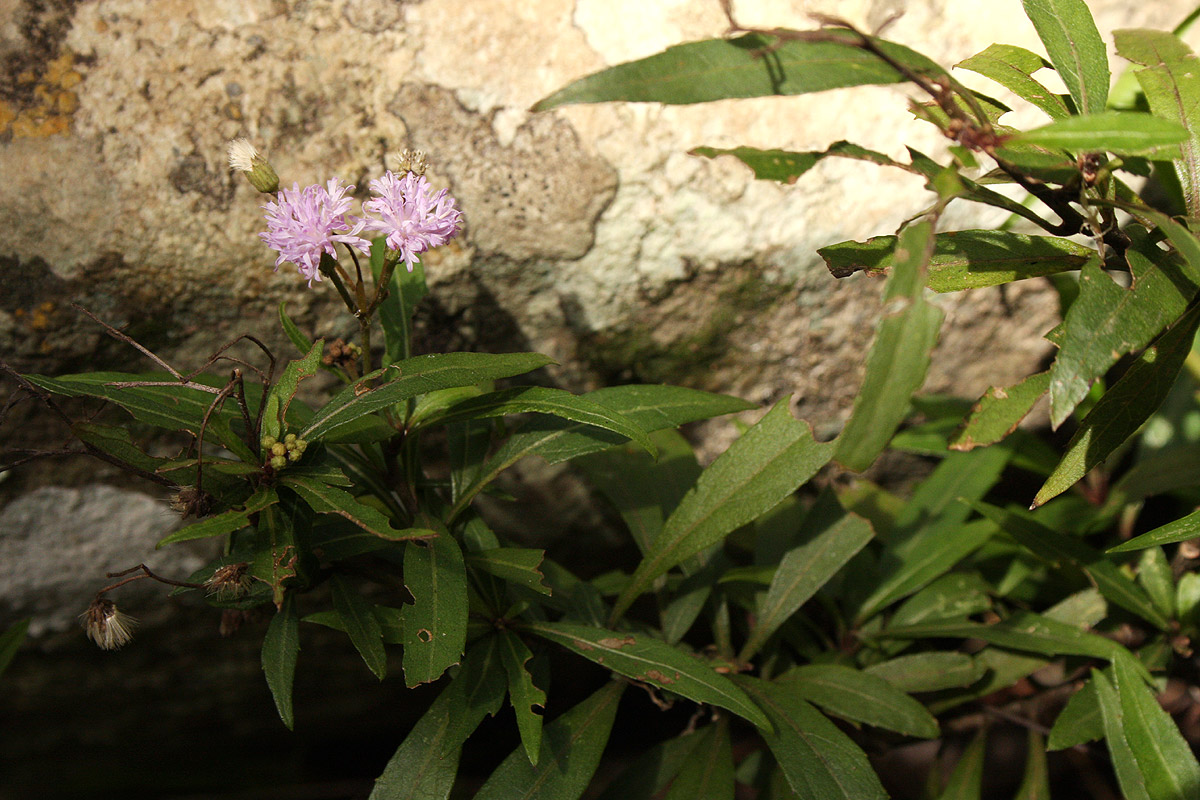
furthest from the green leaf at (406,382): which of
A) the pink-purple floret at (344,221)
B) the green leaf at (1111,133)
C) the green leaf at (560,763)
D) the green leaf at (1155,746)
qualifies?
the green leaf at (1155,746)

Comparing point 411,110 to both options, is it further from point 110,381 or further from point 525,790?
point 525,790

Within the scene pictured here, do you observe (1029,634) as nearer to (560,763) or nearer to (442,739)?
(560,763)

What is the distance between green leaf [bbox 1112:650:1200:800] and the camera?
108cm

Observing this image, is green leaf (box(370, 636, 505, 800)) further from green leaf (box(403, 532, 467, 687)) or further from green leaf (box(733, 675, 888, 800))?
green leaf (box(733, 675, 888, 800))

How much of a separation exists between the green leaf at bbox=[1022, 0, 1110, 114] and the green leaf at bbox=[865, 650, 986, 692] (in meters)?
0.88

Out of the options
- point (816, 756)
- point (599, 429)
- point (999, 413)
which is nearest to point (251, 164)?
point (599, 429)

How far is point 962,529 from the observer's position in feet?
4.84

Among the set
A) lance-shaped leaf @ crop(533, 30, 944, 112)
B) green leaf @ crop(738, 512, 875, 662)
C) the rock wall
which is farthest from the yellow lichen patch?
green leaf @ crop(738, 512, 875, 662)

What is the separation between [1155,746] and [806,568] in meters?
0.53

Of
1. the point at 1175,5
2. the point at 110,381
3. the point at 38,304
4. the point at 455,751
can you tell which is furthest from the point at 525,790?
the point at 1175,5

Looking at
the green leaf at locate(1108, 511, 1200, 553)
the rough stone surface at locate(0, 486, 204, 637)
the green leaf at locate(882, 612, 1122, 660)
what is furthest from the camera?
the rough stone surface at locate(0, 486, 204, 637)

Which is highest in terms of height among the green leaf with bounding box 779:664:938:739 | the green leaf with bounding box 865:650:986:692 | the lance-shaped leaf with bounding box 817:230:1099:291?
the lance-shaped leaf with bounding box 817:230:1099:291

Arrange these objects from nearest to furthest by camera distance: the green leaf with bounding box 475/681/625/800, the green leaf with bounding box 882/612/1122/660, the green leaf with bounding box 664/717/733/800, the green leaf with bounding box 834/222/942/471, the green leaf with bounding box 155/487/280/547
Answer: the green leaf with bounding box 834/222/942/471
the green leaf with bounding box 155/487/280/547
the green leaf with bounding box 475/681/625/800
the green leaf with bounding box 664/717/733/800
the green leaf with bounding box 882/612/1122/660

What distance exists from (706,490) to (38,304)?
3.48ft
